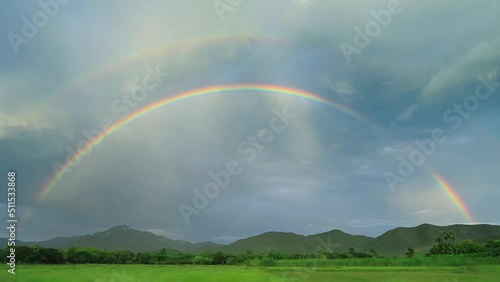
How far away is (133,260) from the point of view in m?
112

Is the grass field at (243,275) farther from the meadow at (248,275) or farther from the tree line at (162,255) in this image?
the tree line at (162,255)

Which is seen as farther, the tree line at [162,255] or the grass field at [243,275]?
the tree line at [162,255]

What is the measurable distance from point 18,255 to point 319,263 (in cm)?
6065

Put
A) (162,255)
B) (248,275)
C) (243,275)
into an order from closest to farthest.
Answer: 1. (243,275)
2. (248,275)
3. (162,255)

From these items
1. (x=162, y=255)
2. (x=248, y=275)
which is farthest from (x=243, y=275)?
(x=162, y=255)

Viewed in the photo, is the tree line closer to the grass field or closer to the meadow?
the meadow

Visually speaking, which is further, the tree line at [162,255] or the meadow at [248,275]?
the tree line at [162,255]

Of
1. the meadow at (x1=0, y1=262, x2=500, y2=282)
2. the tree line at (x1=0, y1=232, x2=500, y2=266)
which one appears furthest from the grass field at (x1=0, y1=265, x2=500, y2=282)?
the tree line at (x1=0, y1=232, x2=500, y2=266)

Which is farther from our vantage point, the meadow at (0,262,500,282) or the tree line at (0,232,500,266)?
the tree line at (0,232,500,266)

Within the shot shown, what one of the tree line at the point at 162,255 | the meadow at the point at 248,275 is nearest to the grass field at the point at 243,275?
the meadow at the point at 248,275

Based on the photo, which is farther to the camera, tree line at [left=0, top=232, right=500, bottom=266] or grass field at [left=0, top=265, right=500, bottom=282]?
tree line at [left=0, top=232, right=500, bottom=266]

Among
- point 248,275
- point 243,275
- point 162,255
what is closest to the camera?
point 243,275

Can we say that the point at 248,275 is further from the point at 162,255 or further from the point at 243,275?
the point at 162,255

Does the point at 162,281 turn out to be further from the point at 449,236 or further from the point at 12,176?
the point at 449,236
